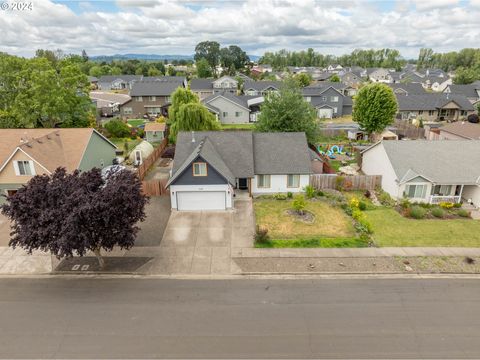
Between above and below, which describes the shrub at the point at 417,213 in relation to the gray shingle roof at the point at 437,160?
below

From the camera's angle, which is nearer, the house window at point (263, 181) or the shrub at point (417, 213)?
the shrub at point (417, 213)

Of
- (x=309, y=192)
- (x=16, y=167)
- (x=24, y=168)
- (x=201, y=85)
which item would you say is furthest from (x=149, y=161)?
(x=201, y=85)

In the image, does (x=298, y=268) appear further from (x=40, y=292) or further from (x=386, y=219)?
(x=40, y=292)

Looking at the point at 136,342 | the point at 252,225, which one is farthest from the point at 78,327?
the point at 252,225

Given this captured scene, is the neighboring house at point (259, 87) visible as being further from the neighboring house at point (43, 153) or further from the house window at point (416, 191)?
the house window at point (416, 191)

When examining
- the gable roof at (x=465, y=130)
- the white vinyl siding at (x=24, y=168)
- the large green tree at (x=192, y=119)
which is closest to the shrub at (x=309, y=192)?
the large green tree at (x=192, y=119)

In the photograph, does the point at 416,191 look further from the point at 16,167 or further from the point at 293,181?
the point at 16,167

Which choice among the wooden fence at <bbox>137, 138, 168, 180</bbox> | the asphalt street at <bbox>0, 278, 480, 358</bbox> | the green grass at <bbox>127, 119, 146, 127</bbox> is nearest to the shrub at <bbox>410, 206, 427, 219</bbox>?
the asphalt street at <bbox>0, 278, 480, 358</bbox>
